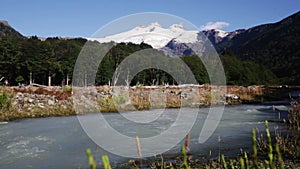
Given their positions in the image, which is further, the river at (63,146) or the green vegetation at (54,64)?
the green vegetation at (54,64)

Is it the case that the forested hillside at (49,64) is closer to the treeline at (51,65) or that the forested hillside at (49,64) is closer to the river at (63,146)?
the treeline at (51,65)

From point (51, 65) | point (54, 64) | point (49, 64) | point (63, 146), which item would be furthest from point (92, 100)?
point (54, 64)

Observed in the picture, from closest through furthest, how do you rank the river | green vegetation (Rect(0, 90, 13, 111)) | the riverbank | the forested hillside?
the river → green vegetation (Rect(0, 90, 13, 111)) → the riverbank → the forested hillside

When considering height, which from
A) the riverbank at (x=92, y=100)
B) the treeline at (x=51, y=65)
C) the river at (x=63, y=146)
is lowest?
the river at (x=63, y=146)

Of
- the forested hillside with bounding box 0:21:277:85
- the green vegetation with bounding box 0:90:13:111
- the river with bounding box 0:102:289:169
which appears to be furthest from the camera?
Answer: the forested hillside with bounding box 0:21:277:85

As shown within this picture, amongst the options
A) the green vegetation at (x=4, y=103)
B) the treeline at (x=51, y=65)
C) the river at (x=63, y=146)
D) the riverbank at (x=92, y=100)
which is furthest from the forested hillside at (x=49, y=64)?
the river at (x=63, y=146)

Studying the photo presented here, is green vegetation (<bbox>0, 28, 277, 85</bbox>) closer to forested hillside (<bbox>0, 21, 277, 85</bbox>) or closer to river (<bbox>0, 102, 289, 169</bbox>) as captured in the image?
forested hillside (<bbox>0, 21, 277, 85</bbox>)

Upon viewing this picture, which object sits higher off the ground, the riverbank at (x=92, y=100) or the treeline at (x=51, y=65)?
the treeline at (x=51, y=65)

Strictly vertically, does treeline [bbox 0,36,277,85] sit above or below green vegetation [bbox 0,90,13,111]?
above

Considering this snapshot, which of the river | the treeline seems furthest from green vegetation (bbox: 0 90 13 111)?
the treeline

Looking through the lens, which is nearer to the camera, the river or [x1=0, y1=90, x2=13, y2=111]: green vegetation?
the river

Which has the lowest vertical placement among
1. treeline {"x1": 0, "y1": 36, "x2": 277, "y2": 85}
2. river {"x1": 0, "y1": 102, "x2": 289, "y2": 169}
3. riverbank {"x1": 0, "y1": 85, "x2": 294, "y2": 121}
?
river {"x1": 0, "y1": 102, "x2": 289, "y2": 169}

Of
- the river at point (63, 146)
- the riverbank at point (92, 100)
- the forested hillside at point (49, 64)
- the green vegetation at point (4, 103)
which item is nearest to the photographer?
the river at point (63, 146)

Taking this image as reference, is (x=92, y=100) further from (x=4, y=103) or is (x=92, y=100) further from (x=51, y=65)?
(x=51, y=65)
